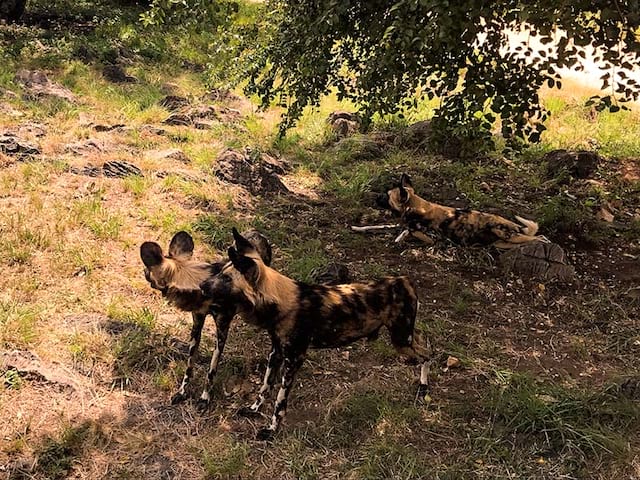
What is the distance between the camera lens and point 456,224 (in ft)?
17.9

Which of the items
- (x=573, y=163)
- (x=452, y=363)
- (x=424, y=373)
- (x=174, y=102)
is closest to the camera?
(x=424, y=373)

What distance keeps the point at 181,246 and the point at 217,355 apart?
57cm

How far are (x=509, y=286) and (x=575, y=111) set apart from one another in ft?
16.9

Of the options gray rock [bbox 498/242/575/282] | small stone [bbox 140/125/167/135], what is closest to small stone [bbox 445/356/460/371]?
gray rock [bbox 498/242/575/282]

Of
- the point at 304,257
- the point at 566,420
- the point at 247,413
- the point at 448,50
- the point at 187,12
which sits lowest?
the point at 247,413

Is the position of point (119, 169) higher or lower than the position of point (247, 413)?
higher

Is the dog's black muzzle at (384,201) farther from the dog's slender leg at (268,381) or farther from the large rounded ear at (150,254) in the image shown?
the large rounded ear at (150,254)

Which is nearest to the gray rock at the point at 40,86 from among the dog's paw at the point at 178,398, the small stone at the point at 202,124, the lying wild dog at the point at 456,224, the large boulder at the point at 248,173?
the small stone at the point at 202,124

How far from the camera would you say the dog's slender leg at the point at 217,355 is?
3.22 metres

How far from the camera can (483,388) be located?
11.6 ft

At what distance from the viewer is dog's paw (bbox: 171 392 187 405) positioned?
3308mm

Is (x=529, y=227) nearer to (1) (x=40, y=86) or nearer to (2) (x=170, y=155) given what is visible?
(2) (x=170, y=155)

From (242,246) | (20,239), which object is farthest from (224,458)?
(20,239)

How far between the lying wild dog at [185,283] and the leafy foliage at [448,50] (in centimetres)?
170
